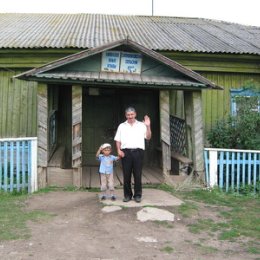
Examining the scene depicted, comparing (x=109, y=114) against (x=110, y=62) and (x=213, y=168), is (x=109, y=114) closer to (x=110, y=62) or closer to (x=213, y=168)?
(x=110, y=62)

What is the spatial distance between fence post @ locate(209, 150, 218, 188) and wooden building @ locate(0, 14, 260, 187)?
0.21m

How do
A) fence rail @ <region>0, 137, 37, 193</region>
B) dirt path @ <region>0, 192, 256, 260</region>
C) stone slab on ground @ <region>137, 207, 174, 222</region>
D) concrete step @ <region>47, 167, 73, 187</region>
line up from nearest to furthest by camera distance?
dirt path @ <region>0, 192, 256, 260</region> → stone slab on ground @ <region>137, 207, 174, 222</region> → fence rail @ <region>0, 137, 37, 193</region> → concrete step @ <region>47, 167, 73, 187</region>

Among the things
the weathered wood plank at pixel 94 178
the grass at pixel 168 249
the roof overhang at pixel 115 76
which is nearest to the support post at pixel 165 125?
the roof overhang at pixel 115 76

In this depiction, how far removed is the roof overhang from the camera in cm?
760

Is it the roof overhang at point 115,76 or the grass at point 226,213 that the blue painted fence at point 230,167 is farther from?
the roof overhang at point 115,76

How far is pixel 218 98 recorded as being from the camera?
11.1 metres

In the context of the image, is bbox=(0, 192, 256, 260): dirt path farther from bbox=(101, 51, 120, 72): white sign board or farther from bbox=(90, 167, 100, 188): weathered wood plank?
bbox=(101, 51, 120, 72): white sign board

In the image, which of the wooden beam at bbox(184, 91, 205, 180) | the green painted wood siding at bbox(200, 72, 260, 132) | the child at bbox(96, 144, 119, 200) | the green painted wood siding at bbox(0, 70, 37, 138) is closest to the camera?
the child at bbox(96, 144, 119, 200)

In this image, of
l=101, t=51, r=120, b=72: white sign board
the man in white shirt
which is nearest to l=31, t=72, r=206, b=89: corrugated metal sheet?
l=101, t=51, r=120, b=72: white sign board

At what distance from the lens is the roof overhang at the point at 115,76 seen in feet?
24.9

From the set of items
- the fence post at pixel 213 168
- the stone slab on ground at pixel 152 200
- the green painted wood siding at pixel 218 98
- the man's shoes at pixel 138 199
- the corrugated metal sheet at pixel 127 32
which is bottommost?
the stone slab on ground at pixel 152 200

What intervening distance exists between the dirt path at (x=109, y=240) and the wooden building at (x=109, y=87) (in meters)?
2.11

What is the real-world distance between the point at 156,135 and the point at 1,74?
4.56 metres

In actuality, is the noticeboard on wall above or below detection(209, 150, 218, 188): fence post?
above
